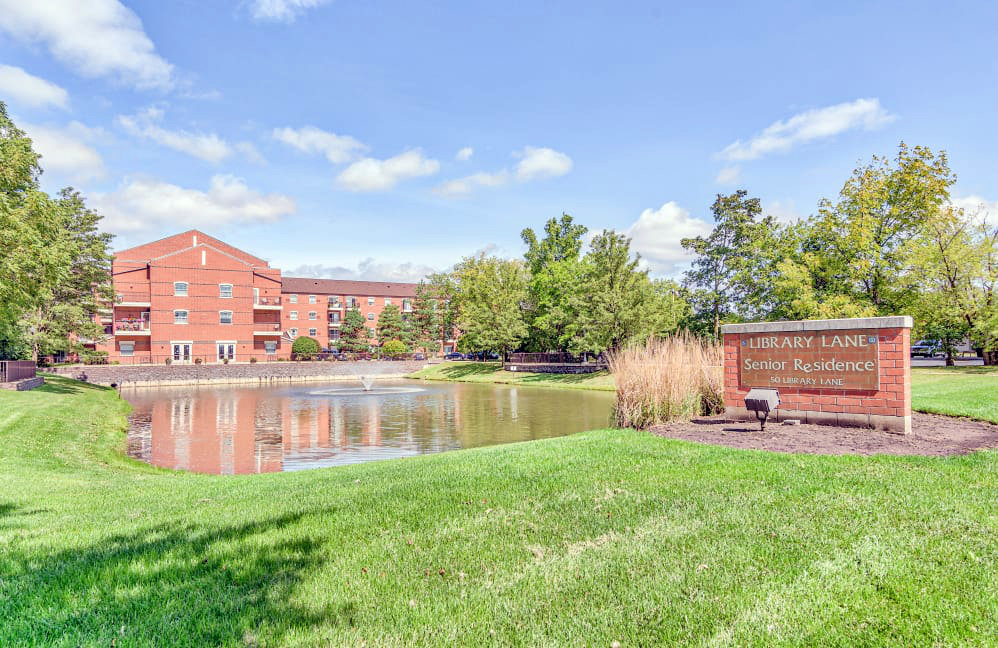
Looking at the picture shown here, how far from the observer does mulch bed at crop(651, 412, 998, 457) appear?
715cm

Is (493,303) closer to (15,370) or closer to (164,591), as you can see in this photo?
(15,370)

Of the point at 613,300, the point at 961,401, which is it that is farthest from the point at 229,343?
the point at 961,401

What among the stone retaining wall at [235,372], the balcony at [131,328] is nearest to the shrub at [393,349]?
the stone retaining wall at [235,372]

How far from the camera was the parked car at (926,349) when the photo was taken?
158 ft

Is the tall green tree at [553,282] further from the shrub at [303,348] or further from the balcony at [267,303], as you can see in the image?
the balcony at [267,303]

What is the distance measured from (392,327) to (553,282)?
27725 millimetres

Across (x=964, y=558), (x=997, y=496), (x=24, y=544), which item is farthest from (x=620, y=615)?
(x=24, y=544)

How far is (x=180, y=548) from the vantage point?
162 inches

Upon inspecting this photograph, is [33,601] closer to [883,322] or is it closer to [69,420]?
[883,322]

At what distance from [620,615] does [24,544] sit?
475cm

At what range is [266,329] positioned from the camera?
60.6m

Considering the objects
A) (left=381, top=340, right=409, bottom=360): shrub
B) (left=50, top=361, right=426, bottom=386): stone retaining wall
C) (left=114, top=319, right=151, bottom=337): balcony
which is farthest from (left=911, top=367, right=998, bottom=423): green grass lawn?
(left=114, top=319, right=151, bottom=337): balcony

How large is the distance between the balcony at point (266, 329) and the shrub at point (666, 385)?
180ft

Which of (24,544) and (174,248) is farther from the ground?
(174,248)
